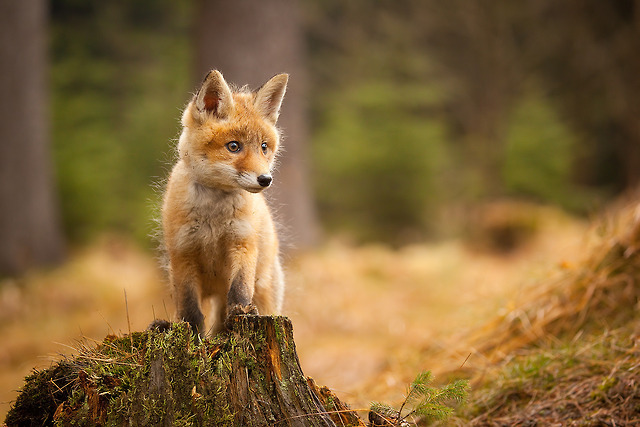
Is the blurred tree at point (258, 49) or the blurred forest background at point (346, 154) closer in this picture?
the blurred forest background at point (346, 154)

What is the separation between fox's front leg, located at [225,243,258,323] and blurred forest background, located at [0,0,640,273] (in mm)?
5384

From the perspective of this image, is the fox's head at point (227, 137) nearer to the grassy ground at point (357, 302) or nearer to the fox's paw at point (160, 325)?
the fox's paw at point (160, 325)

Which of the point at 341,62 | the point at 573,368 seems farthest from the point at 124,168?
the point at 573,368

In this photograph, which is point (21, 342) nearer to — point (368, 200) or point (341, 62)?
point (368, 200)

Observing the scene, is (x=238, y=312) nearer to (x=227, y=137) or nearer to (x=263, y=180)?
(x=263, y=180)

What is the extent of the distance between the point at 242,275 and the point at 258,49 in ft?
20.0

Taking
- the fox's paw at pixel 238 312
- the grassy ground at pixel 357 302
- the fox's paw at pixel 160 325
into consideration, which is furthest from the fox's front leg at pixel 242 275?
the grassy ground at pixel 357 302

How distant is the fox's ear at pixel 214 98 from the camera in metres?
2.91

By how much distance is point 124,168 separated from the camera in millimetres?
12773

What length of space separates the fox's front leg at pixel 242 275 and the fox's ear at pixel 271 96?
0.71 meters

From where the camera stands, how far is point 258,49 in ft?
27.4

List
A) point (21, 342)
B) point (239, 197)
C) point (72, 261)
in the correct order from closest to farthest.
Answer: point (239, 197) → point (21, 342) → point (72, 261)

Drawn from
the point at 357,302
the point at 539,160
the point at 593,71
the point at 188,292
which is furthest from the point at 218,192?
the point at 593,71

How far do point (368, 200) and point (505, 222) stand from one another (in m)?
3.00
